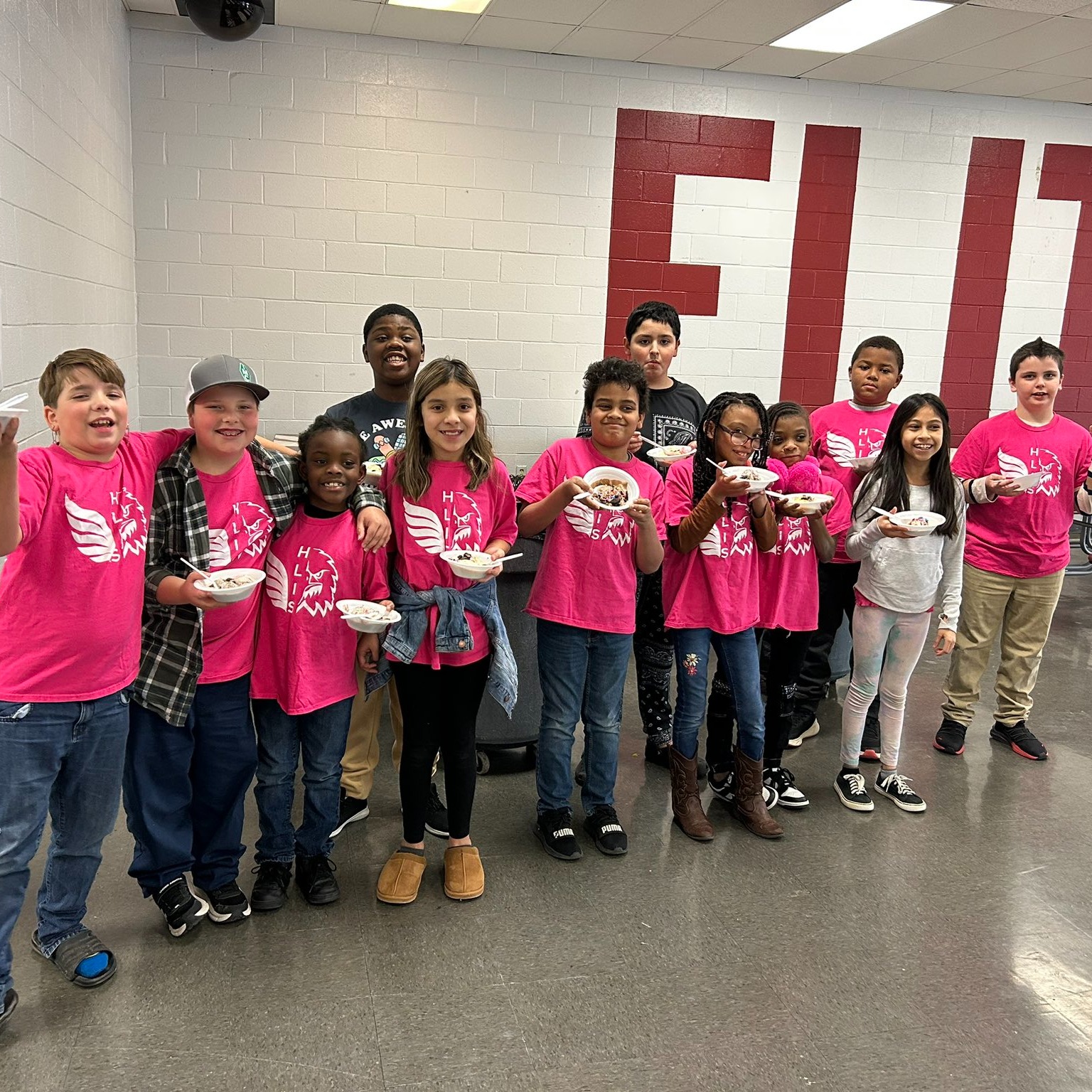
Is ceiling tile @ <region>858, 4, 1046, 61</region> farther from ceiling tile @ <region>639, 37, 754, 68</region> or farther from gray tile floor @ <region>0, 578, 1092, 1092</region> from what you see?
gray tile floor @ <region>0, 578, 1092, 1092</region>

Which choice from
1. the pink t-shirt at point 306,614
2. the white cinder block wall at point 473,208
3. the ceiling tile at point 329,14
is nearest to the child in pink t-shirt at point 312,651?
the pink t-shirt at point 306,614

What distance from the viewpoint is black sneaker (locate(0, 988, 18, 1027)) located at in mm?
2020

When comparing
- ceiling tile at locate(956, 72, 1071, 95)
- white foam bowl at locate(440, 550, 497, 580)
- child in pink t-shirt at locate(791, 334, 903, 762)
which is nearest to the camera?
white foam bowl at locate(440, 550, 497, 580)

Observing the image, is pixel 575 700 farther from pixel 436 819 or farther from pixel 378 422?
pixel 378 422

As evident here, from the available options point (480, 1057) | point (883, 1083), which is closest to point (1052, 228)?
point (883, 1083)

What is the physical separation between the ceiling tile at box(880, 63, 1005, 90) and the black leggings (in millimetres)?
4719

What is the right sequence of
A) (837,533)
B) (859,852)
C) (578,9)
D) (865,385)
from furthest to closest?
(578,9), (865,385), (837,533), (859,852)

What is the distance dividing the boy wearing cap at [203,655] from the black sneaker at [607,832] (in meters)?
1.07

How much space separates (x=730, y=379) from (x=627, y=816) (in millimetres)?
3422

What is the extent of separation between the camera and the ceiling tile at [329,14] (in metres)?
4.49

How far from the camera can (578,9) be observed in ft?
14.7

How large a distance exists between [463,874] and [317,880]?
401 mm

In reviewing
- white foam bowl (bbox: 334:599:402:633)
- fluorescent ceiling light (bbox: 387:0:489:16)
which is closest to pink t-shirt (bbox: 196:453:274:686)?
white foam bowl (bbox: 334:599:402:633)

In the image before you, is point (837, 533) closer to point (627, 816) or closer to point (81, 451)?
point (627, 816)
